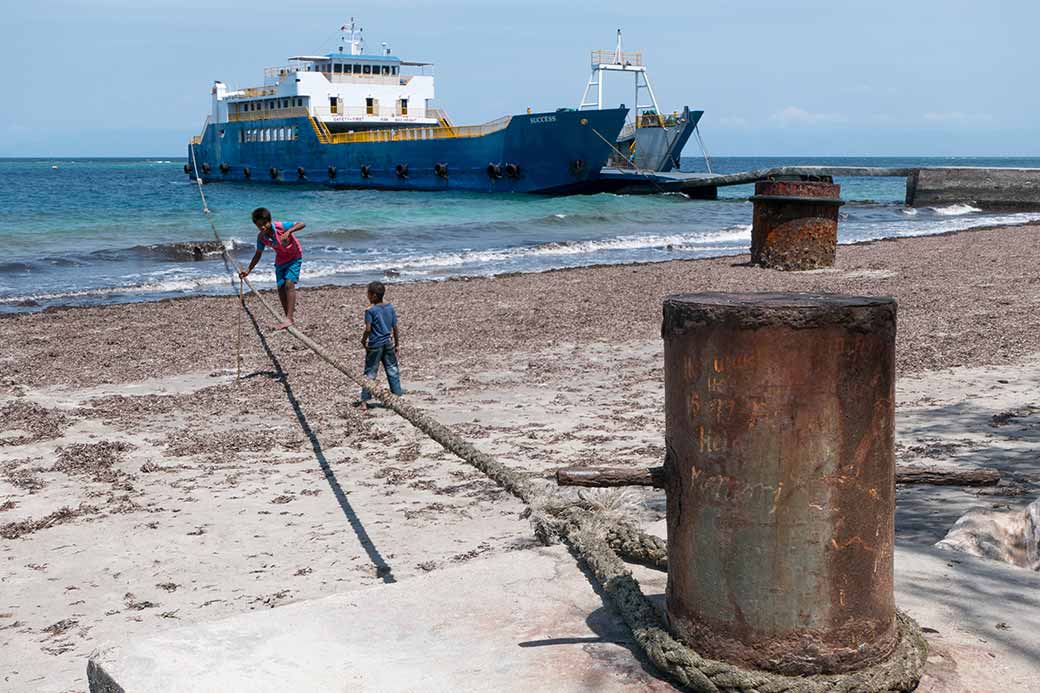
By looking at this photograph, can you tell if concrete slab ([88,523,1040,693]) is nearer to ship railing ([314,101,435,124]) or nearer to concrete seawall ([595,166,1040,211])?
concrete seawall ([595,166,1040,211])

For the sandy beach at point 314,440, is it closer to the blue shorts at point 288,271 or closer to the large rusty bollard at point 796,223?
the blue shorts at point 288,271

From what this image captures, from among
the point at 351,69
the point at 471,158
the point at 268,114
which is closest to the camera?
the point at 471,158

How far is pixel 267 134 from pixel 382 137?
794cm

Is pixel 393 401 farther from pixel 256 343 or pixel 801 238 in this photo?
pixel 801 238

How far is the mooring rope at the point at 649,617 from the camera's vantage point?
2326 mm

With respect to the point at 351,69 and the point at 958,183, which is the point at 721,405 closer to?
the point at 958,183

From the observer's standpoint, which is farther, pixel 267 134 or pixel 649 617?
pixel 267 134

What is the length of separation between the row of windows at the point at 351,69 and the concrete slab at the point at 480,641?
4699cm

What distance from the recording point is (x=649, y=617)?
2.66m

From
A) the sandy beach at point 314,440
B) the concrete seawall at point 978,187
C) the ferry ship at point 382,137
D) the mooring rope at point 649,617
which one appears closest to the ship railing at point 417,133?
the ferry ship at point 382,137

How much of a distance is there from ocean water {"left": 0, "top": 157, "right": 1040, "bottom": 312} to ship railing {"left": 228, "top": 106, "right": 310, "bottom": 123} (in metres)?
5.18

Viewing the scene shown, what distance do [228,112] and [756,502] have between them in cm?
5595

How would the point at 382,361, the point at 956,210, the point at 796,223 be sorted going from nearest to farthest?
1. the point at 382,361
2. the point at 796,223
3. the point at 956,210

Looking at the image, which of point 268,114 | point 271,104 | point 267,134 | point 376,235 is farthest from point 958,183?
point 267,134
